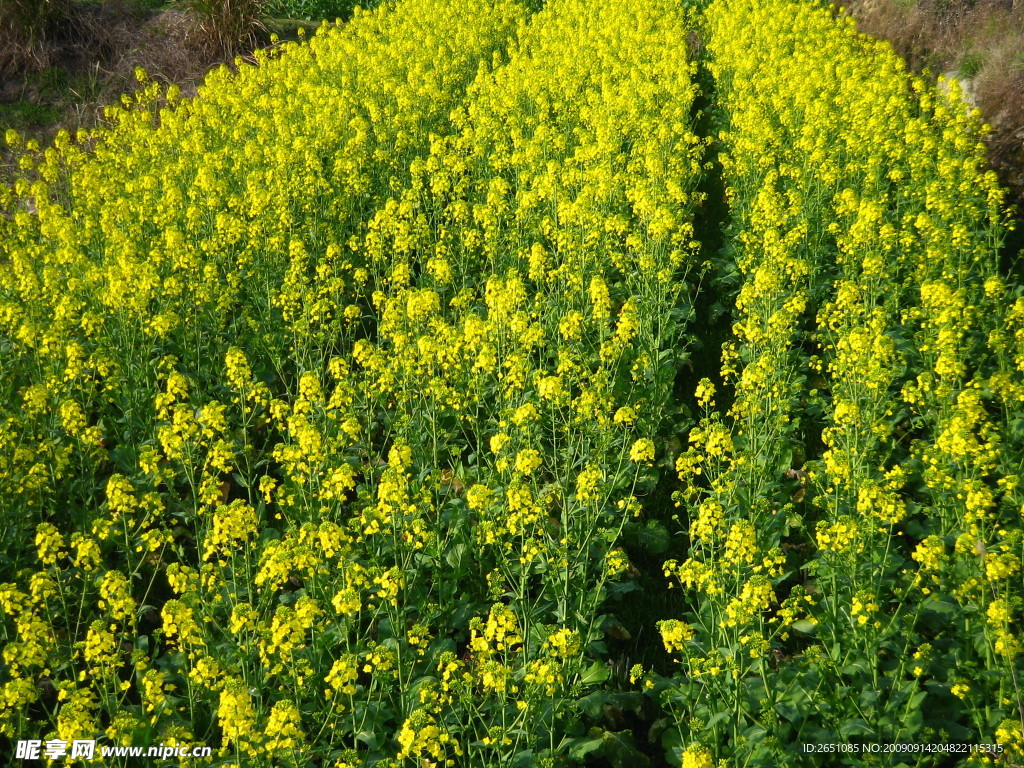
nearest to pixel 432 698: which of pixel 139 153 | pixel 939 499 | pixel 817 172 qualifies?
pixel 939 499

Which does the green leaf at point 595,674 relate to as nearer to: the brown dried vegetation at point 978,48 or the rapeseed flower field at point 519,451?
the rapeseed flower field at point 519,451

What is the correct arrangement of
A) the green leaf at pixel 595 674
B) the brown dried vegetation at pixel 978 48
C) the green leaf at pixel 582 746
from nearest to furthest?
the green leaf at pixel 582 746 → the green leaf at pixel 595 674 → the brown dried vegetation at pixel 978 48

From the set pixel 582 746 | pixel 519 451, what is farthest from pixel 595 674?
pixel 519 451

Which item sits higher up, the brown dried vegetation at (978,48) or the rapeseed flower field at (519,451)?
the brown dried vegetation at (978,48)

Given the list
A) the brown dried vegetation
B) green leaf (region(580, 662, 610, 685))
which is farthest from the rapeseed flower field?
the brown dried vegetation

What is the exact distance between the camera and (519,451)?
4.00m

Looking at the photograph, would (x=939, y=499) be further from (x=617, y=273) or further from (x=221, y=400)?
(x=221, y=400)

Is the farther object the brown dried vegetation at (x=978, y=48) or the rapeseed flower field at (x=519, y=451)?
the brown dried vegetation at (x=978, y=48)

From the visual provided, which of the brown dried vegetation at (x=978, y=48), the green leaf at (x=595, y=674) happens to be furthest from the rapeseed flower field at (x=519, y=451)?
the brown dried vegetation at (x=978, y=48)

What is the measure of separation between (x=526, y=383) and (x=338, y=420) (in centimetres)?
120

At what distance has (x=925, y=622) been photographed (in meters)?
3.69

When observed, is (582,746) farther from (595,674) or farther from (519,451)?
(519,451)

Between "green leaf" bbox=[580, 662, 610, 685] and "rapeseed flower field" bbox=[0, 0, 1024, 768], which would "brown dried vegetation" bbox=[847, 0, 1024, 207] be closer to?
"rapeseed flower field" bbox=[0, 0, 1024, 768]

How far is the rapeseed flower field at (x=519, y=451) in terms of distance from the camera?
3.24 meters
